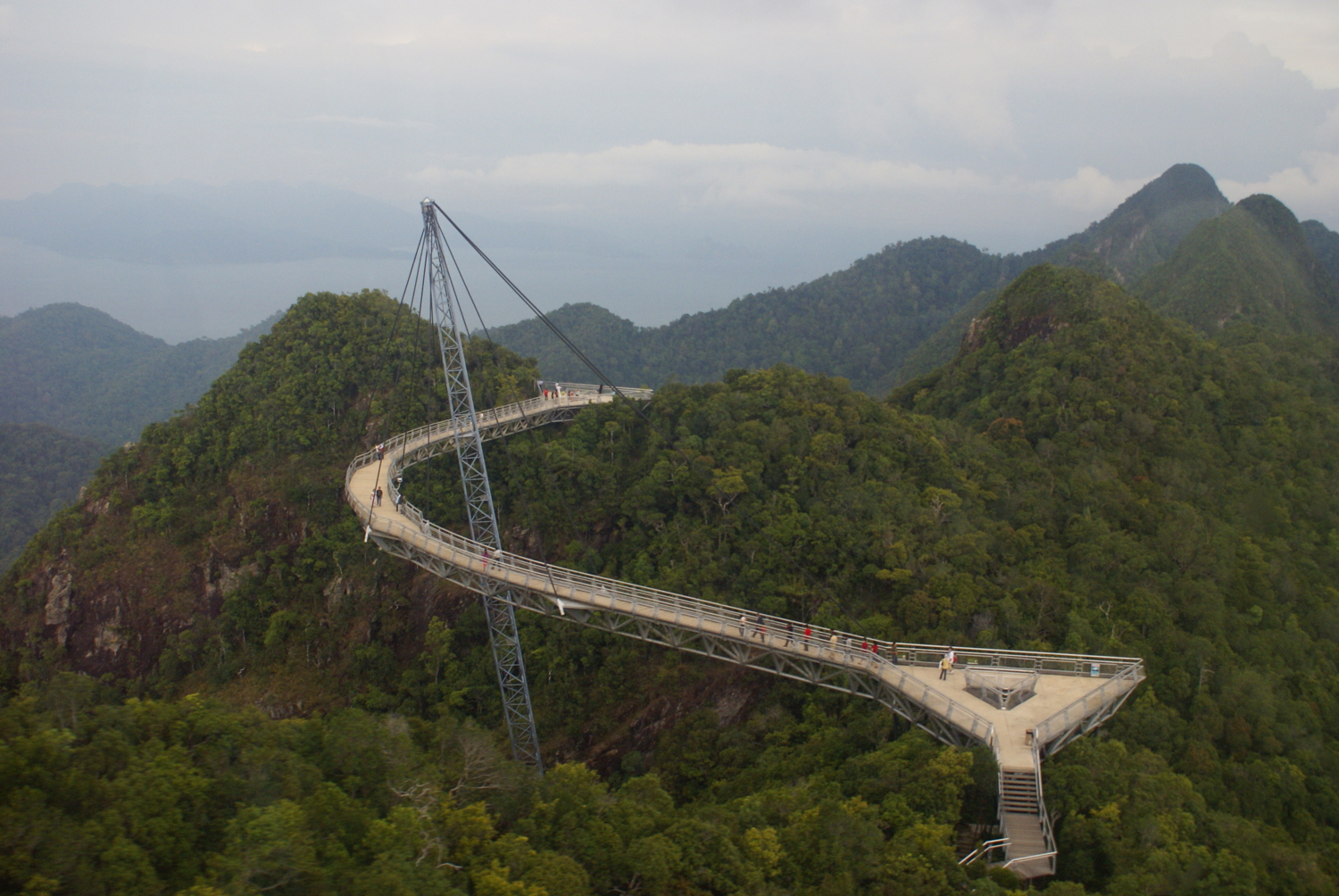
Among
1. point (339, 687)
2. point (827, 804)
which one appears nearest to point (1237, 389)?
point (827, 804)

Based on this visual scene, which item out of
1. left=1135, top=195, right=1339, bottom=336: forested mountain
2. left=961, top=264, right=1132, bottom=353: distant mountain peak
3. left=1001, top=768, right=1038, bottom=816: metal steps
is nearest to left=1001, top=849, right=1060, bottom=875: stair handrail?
left=1001, top=768, right=1038, bottom=816: metal steps

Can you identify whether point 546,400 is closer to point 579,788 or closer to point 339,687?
point 339,687

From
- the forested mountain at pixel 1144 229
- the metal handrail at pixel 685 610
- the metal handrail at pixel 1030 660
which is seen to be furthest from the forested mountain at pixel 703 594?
the forested mountain at pixel 1144 229

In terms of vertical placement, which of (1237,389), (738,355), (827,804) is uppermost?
(738,355)

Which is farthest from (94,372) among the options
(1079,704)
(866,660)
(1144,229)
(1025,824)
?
(1144,229)

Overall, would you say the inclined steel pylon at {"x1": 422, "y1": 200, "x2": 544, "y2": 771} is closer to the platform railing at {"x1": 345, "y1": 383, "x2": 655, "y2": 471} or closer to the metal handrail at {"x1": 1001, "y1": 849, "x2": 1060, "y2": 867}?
the platform railing at {"x1": 345, "y1": 383, "x2": 655, "y2": 471}

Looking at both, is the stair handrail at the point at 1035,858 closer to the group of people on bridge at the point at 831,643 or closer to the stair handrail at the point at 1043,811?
the stair handrail at the point at 1043,811
